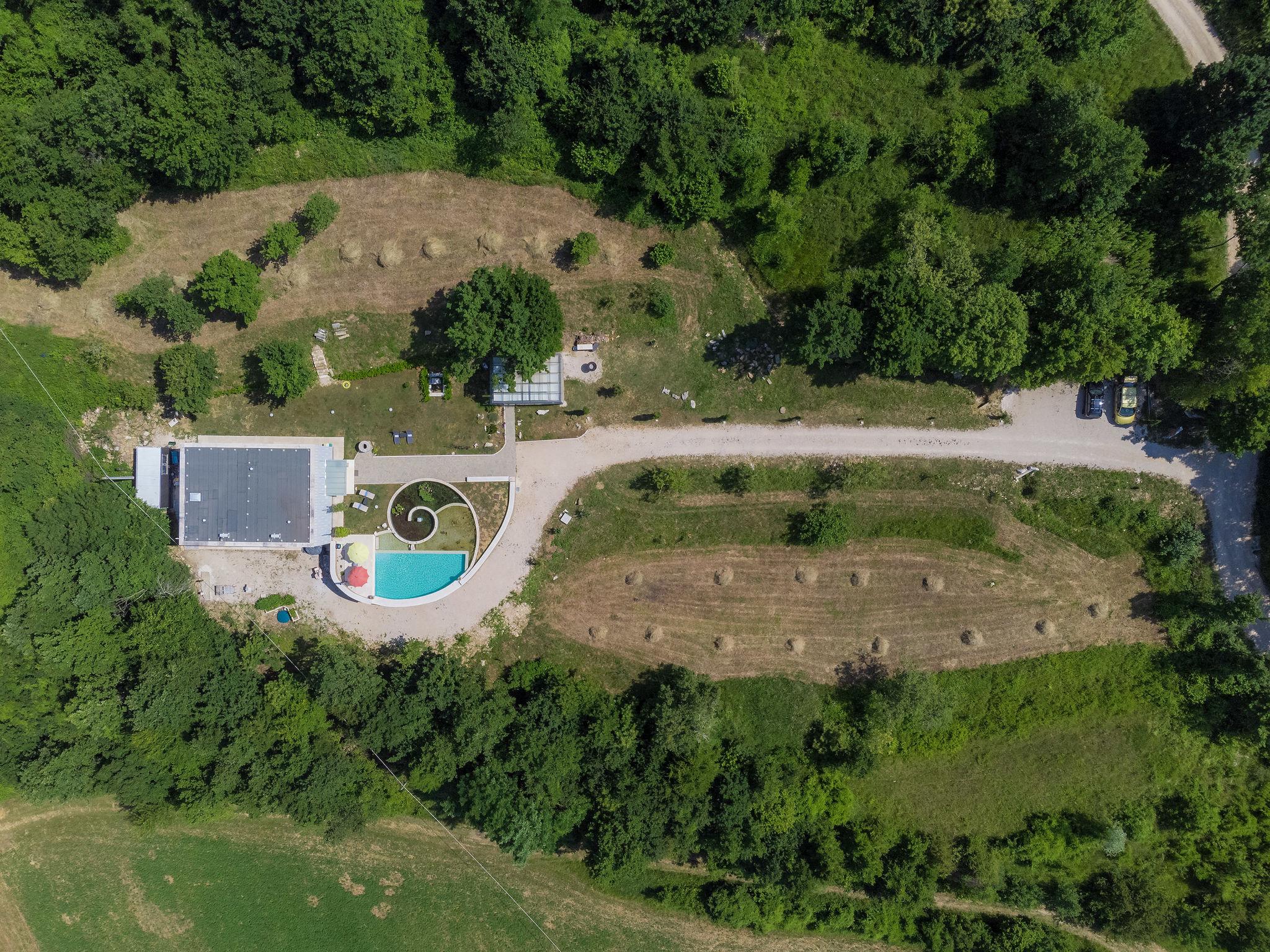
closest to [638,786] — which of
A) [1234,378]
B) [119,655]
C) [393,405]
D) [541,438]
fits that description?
[541,438]

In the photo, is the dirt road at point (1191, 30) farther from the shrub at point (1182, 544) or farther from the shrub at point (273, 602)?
the shrub at point (273, 602)

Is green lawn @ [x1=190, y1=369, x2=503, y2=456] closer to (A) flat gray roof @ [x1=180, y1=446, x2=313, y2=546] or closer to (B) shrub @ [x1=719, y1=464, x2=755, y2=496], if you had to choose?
(A) flat gray roof @ [x1=180, y1=446, x2=313, y2=546]

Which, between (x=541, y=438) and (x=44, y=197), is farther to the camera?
(x=541, y=438)

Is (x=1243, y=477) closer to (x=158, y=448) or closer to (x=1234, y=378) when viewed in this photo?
Result: (x=1234, y=378)

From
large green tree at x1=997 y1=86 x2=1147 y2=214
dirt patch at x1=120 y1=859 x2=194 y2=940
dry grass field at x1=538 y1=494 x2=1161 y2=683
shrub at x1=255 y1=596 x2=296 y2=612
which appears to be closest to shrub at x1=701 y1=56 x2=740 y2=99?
large green tree at x1=997 y1=86 x2=1147 y2=214

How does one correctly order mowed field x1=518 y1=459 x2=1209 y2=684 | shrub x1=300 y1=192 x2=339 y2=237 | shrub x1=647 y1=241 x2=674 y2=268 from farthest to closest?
mowed field x1=518 y1=459 x2=1209 y2=684 → shrub x1=647 y1=241 x2=674 y2=268 → shrub x1=300 y1=192 x2=339 y2=237
